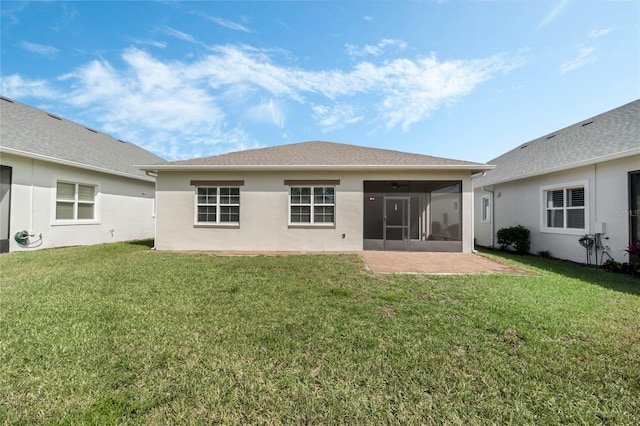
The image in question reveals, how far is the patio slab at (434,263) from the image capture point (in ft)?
23.6

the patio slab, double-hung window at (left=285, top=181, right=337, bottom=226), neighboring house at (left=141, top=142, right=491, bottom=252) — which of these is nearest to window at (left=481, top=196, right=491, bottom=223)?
neighboring house at (left=141, top=142, right=491, bottom=252)

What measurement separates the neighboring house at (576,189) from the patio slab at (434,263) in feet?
10.8

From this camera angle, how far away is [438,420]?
6.88ft

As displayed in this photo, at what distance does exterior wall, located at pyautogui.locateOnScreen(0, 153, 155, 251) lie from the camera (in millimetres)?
9477

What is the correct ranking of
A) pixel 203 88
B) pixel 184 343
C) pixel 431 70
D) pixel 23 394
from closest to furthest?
pixel 23 394, pixel 184 343, pixel 431 70, pixel 203 88

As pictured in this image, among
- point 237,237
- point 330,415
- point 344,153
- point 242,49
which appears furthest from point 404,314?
point 242,49

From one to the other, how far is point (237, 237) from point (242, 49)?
7.51 metres

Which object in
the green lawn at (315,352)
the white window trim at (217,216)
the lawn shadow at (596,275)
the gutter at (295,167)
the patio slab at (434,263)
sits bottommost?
the green lawn at (315,352)

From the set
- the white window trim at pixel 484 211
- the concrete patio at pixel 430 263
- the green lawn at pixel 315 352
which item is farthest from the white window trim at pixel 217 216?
the white window trim at pixel 484 211

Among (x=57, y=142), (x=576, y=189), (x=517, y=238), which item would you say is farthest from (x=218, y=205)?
(x=576, y=189)

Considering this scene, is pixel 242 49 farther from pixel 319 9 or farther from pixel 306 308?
pixel 306 308

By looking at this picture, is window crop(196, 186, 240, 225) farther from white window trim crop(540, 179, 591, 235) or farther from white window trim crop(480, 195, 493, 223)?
white window trim crop(480, 195, 493, 223)

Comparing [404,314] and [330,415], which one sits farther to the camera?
[404,314]

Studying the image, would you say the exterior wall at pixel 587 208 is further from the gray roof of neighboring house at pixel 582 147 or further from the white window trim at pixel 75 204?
the white window trim at pixel 75 204
